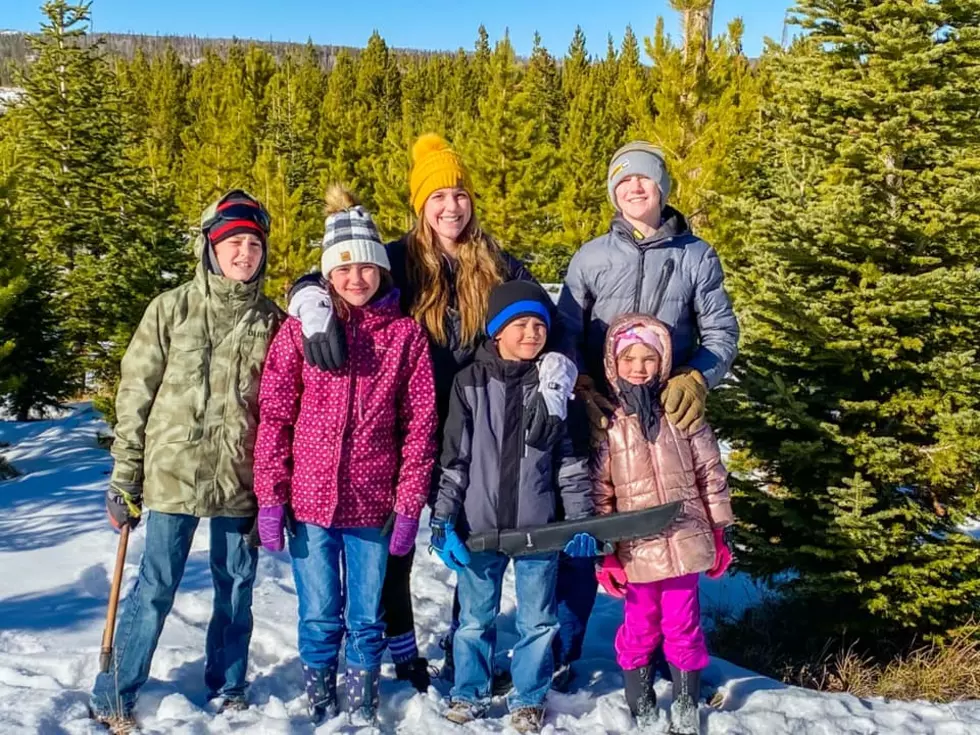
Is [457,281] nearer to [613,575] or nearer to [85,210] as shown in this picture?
[613,575]

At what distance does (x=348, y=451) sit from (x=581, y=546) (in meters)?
0.96

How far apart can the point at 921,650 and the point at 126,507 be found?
417cm

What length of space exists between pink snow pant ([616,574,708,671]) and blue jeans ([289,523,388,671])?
3.41 feet

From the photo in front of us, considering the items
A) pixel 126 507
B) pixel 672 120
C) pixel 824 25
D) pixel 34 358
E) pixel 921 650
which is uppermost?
pixel 672 120

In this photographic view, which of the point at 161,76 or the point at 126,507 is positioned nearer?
the point at 126,507

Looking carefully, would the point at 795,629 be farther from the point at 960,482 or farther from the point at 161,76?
the point at 161,76

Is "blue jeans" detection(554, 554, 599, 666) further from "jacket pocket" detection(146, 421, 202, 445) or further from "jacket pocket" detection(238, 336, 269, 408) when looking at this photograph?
"jacket pocket" detection(146, 421, 202, 445)

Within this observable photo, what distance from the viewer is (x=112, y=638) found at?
3.08 m

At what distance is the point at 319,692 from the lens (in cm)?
301

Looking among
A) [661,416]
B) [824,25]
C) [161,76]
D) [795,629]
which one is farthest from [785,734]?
[161,76]

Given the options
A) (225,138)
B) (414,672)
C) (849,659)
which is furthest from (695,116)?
(225,138)

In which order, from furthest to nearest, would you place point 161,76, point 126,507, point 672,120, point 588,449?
point 161,76 → point 672,120 → point 588,449 → point 126,507

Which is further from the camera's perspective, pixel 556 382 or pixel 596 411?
pixel 596 411

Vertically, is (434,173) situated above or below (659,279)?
above
